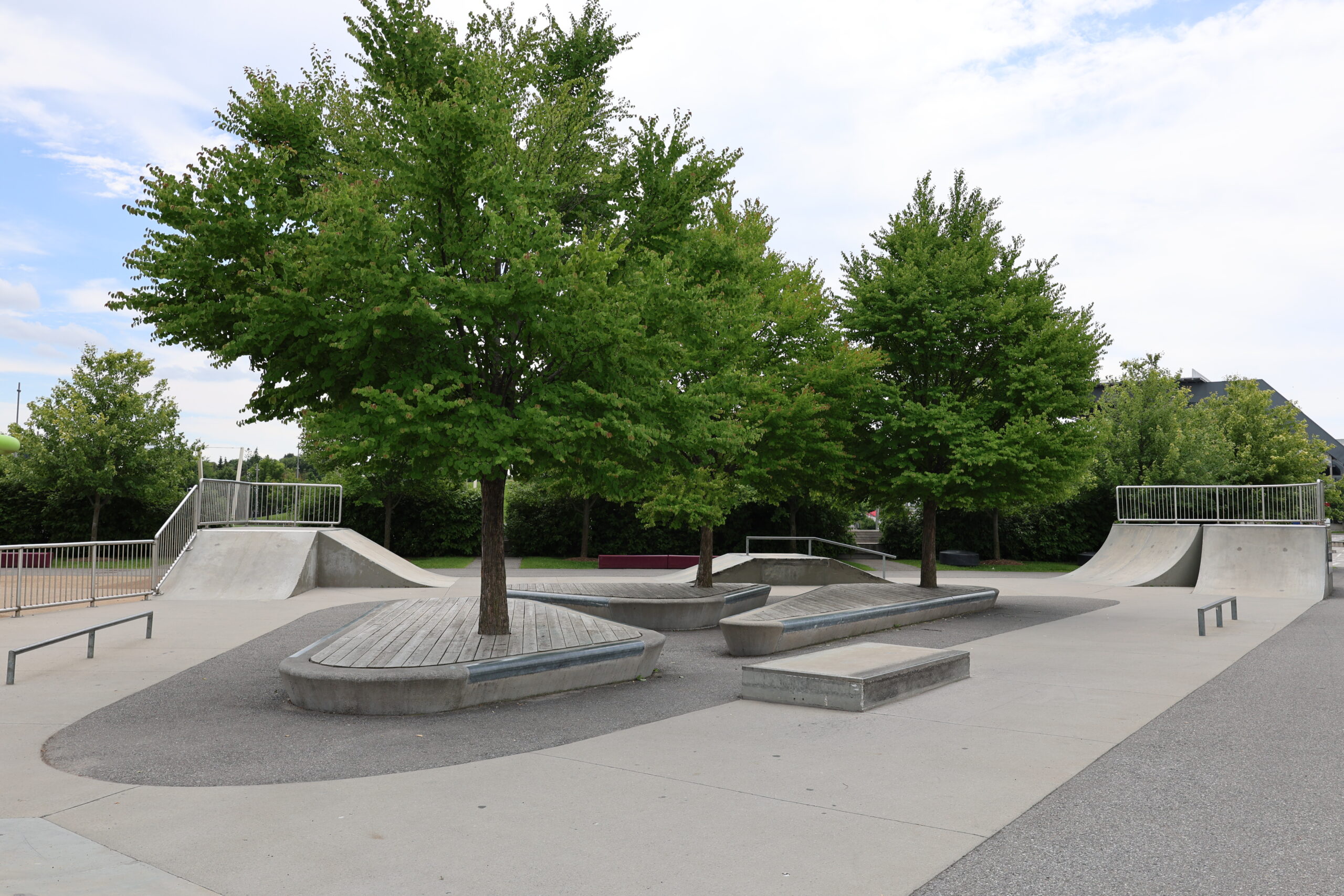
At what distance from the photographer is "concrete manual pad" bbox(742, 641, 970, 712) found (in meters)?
7.90

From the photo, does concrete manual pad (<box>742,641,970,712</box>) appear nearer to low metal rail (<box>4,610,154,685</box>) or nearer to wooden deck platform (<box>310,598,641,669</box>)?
wooden deck platform (<box>310,598,641,669</box>)

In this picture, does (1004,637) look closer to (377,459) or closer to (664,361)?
(664,361)

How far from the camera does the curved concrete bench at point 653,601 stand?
14.0 m

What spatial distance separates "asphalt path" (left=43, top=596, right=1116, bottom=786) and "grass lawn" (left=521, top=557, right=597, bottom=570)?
56.6 feet

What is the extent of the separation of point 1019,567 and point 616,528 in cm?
1423

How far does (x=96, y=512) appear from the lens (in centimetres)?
2806

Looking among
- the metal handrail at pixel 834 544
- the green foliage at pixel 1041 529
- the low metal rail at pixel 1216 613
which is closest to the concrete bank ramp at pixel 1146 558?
the metal handrail at pixel 834 544

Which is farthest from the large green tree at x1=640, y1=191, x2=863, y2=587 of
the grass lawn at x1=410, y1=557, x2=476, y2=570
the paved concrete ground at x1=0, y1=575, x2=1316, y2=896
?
the grass lawn at x1=410, y1=557, x2=476, y2=570

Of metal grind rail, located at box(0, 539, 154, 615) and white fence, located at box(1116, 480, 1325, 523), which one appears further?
white fence, located at box(1116, 480, 1325, 523)

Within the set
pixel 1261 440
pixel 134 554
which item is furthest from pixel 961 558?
pixel 134 554

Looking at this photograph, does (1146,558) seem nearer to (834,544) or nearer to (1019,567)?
(1019,567)

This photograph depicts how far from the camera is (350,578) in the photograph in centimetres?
2077

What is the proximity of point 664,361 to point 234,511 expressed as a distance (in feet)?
51.4

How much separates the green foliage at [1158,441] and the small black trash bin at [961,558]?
6.07 meters
